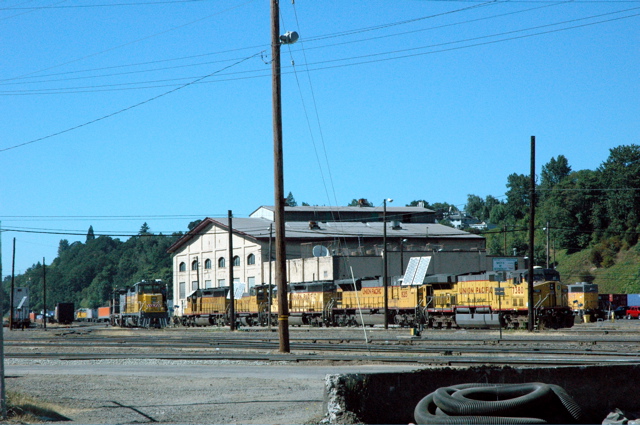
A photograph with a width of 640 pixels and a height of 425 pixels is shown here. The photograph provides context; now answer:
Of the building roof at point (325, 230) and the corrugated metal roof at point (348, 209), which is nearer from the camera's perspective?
the building roof at point (325, 230)

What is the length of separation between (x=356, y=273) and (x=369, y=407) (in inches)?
2437

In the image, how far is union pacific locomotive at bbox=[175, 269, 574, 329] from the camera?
41406 millimetres

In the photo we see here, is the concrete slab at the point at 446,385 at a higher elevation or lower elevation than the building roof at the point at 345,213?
lower

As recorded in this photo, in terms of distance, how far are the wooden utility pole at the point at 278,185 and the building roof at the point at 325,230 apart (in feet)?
173

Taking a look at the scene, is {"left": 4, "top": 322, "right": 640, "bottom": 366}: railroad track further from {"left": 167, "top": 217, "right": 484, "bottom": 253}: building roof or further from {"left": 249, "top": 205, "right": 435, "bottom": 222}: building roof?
{"left": 249, "top": 205, "right": 435, "bottom": 222}: building roof

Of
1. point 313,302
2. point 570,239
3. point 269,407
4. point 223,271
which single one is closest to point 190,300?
point 223,271

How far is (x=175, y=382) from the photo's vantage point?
1583 centimetres

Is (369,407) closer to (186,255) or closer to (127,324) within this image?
(127,324)

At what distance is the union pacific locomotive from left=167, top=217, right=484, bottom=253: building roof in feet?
50.1

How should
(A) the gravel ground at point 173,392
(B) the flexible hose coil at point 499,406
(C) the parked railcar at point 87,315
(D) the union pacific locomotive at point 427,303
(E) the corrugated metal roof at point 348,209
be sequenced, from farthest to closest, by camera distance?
1. (C) the parked railcar at point 87,315
2. (E) the corrugated metal roof at point 348,209
3. (D) the union pacific locomotive at point 427,303
4. (A) the gravel ground at point 173,392
5. (B) the flexible hose coil at point 499,406

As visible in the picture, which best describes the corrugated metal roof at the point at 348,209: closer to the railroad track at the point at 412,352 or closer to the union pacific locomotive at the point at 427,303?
the union pacific locomotive at the point at 427,303

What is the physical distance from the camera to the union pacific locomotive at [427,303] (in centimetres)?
4141

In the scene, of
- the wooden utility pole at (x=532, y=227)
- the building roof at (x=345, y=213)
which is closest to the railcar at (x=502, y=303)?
the wooden utility pole at (x=532, y=227)

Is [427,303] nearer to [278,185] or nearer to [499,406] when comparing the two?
[278,185]
